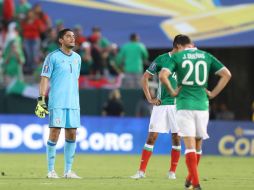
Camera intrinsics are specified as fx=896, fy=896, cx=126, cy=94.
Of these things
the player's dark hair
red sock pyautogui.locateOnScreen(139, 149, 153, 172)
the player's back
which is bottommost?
red sock pyautogui.locateOnScreen(139, 149, 153, 172)

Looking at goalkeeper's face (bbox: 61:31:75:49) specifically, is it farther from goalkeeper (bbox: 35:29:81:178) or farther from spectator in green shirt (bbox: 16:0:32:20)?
spectator in green shirt (bbox: 16:0:32:20)

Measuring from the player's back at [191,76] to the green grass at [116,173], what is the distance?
141 centimetres

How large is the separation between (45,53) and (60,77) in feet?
39.2

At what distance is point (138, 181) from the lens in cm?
1518

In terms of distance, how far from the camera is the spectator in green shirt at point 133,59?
27812mm

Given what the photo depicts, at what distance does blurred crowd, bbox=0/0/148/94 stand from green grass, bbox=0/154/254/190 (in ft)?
11.9

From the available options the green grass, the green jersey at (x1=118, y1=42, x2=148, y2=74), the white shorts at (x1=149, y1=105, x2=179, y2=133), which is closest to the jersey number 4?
the green grass

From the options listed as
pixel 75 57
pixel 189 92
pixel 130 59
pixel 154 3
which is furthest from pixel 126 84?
pixel 189 92

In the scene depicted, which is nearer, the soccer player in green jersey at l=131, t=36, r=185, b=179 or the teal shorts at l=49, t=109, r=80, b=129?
the teal shorts at l=49, t=109, r=80, b=129

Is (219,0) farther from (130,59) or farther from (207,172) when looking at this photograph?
(207,172)

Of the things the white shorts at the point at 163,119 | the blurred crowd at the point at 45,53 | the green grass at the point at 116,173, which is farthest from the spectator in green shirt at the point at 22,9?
the white shorts at the point at 163,119

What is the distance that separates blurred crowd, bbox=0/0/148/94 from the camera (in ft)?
89.5

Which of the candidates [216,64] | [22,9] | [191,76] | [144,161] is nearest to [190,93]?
[191,76]

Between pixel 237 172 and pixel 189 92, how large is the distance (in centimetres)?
593
